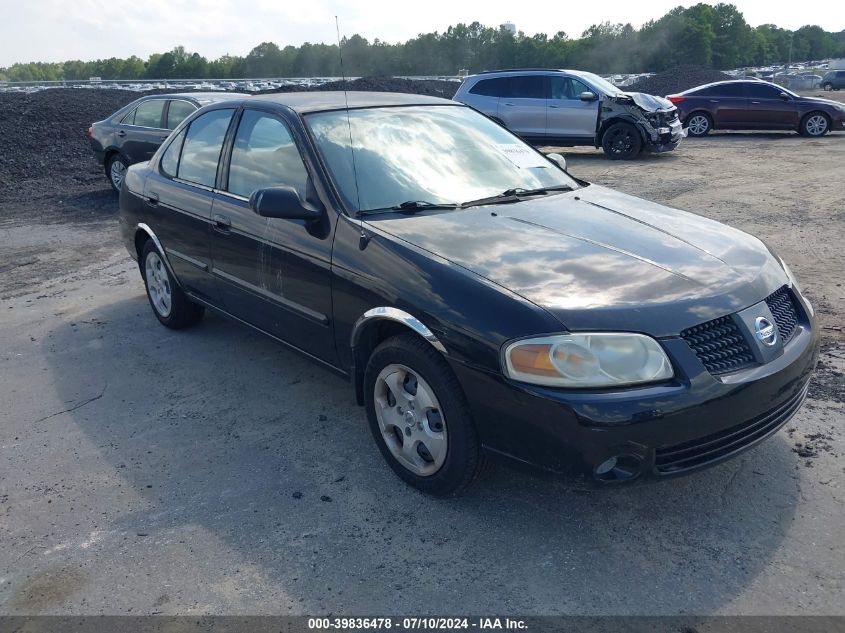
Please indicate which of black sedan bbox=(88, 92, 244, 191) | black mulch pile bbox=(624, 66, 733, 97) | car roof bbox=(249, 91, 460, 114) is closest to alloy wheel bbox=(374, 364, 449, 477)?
car roof bbox=(249, 91, 460, 114)

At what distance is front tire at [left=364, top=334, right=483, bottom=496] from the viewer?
316cm

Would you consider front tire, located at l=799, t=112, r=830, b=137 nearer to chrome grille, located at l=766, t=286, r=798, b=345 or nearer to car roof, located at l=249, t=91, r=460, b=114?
car roof, located at l=249, t=91, r=460, b=114

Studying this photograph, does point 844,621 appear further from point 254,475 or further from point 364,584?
point 254,475

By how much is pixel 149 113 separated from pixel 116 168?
127cm

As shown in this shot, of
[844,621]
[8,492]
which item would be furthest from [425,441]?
[8,492]

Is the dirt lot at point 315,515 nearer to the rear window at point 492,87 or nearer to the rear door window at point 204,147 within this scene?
the rear door window at point 204,147

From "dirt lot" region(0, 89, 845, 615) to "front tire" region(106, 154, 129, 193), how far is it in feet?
23.5

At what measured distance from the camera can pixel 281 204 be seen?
3730mm

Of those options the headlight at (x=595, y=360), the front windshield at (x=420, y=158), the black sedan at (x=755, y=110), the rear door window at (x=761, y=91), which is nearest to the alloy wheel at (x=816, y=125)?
the black sedan at (x=755, y=110)

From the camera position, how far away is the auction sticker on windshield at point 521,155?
15.1 feet

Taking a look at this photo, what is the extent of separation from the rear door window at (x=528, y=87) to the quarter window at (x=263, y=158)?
468 inches

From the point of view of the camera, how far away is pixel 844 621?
260cm

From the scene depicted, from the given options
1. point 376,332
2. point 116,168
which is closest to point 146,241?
point 376,332

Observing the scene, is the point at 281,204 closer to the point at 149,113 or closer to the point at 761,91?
the point at 149,113
